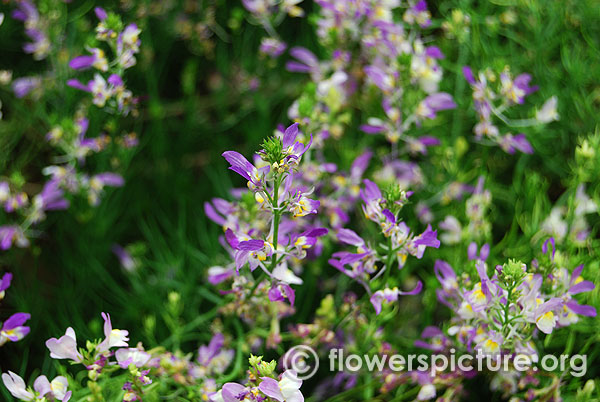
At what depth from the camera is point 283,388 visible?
96cm

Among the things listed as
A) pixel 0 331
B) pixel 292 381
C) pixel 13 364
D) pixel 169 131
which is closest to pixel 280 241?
pixel 292 381

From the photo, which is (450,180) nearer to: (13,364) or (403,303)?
(403,303)

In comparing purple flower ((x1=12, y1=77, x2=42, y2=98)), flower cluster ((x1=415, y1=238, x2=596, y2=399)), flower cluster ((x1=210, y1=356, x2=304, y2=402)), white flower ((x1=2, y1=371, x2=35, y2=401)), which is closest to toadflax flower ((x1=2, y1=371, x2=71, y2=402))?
white flower ((x1=2, y1=371, x2=35, y2=401))

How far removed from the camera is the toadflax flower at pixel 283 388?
0.94 metres

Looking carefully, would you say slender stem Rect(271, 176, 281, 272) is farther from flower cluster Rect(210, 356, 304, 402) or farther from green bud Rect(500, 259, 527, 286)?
green bud Rect(500, 259, 527, 286)

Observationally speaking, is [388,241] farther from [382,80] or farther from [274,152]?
[382,80]

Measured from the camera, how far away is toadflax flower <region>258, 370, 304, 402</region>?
94cm

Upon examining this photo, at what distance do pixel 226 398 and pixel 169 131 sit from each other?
1.36 metres

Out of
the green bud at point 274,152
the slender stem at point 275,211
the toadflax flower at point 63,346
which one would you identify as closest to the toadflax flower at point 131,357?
the toadflax flower at point 63,346

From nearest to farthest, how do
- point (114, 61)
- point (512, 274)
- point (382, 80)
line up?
point (512, 274) → point (114, 61) → point (382, 80)

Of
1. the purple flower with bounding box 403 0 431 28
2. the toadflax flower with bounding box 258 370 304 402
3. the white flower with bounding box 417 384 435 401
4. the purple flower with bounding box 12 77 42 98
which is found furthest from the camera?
the purple flower with bounding box 12 77 42 98

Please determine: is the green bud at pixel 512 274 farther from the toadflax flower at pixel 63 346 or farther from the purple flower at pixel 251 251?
the toadflax flower at pixel 63 346

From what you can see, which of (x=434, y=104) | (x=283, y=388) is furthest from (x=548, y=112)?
(x=283, y=388)

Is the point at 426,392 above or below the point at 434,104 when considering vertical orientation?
below
